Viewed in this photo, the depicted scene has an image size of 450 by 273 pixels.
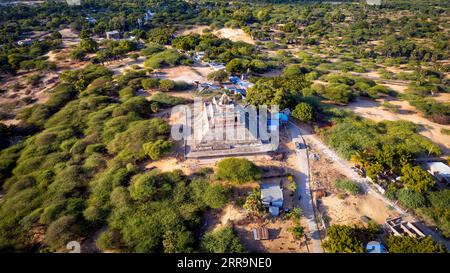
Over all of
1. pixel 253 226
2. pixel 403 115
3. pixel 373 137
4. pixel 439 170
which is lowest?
pixel 253 226

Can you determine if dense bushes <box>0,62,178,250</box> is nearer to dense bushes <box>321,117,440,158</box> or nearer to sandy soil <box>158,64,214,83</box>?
sandy soil <box>158,64,214,83</box>

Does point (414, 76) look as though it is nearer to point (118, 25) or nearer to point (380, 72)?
point (380, 72)

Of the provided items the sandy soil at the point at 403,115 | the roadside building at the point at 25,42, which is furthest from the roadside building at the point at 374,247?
the roadside building at the point at 25,42

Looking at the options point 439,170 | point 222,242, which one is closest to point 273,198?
point 222,242

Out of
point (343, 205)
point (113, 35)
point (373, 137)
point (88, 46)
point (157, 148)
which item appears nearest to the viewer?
point (343, 205)

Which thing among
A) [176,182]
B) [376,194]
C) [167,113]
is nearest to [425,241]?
[376,194]

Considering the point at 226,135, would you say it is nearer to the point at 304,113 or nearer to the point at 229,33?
the point at 304,113

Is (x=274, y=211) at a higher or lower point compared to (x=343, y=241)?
lower

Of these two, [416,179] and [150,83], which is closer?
[416,179]
